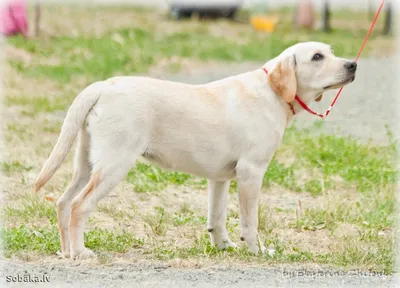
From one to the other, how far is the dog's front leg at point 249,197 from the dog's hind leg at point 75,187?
110 centimetres

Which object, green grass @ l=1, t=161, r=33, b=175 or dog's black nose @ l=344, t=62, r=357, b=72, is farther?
green grass @ l=1, t=161, r=33, b=175

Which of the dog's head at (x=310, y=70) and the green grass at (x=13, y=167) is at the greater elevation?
the dog's head at (x=310, y=70)

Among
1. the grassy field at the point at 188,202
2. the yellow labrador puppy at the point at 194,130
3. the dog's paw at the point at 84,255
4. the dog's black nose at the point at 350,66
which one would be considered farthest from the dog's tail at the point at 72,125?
the dog's black nose at the point at 350,66

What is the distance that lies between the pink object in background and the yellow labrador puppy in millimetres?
12288

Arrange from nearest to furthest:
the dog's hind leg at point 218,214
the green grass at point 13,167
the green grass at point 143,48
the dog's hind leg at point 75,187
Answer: the dog's hind leg at point 75,187 < the dog's hind leg at point 218,214 < the green grass at point 13,167 < the green grass at point 143,48

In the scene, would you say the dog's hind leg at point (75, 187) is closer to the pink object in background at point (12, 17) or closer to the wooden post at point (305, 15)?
the pink object in background at point (12, 17)

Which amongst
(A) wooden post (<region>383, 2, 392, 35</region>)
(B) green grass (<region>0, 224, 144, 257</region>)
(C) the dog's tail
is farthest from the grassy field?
(A) wooden post (<region>383, 2, 392, 35</region>)

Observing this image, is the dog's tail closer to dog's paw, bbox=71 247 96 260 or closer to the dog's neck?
dog's paw, bbox=71 247 96 260

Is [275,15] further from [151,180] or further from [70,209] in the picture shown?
[70,209]

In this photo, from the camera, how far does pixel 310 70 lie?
6.22 meters

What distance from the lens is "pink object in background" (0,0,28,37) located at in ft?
57.9

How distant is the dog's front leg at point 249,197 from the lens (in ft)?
19.6

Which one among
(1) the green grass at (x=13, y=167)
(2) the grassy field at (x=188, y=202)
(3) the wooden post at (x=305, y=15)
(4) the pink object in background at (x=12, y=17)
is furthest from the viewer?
(3) the wooden post at (x=305, y=15)

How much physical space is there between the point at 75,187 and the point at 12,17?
12.5 meters
